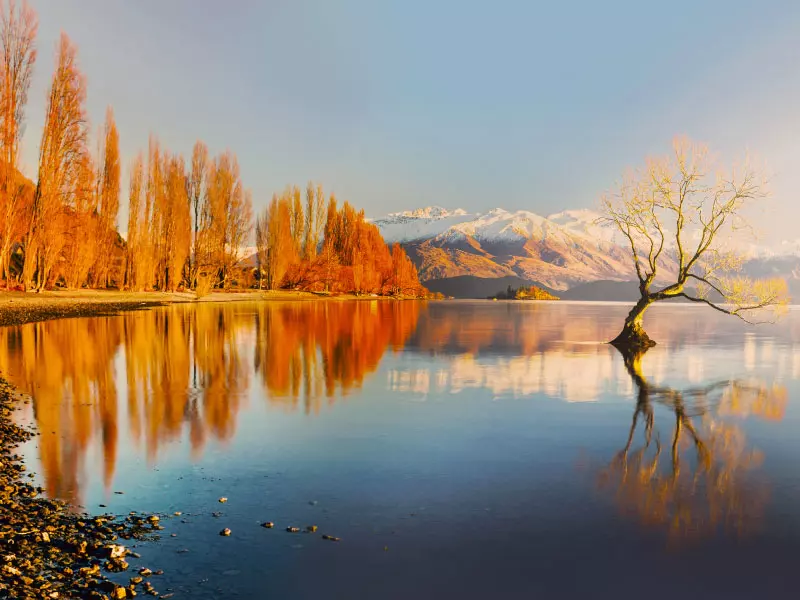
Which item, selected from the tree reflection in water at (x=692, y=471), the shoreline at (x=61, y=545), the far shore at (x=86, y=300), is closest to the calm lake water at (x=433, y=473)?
the tree reflection in water at (x=692, y=471)

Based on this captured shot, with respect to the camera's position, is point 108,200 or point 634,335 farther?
point 108,200

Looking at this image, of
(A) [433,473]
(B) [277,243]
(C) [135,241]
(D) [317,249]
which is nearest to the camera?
(A) [433,473]

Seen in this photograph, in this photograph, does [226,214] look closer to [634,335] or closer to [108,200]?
[108,200]

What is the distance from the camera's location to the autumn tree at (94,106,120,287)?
175ft

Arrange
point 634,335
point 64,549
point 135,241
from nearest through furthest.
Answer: point 64,549 → point 634,335 → point 135,241

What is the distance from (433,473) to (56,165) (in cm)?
4590

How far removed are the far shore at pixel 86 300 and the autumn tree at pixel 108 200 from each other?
289 centimetres

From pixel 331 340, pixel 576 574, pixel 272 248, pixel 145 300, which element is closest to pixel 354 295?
pixel 272 248

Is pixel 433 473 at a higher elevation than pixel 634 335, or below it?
below

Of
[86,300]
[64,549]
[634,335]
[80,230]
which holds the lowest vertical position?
[64,549]

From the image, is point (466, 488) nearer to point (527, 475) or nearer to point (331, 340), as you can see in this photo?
point (527, 475)

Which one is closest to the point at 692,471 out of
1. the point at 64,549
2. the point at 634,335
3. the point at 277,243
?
the point at 64,549

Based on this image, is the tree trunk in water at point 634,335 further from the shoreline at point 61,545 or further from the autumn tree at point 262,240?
the autumn tree at point 262,240

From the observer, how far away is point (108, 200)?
54.7 m
